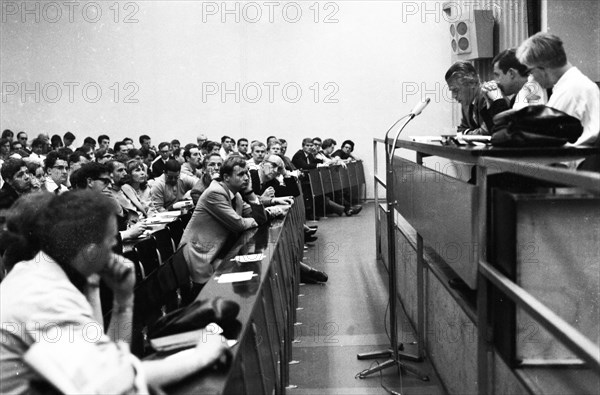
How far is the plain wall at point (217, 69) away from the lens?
16156 millimetres

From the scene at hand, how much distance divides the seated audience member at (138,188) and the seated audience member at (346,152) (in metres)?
6.77

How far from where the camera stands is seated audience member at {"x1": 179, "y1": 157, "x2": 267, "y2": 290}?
6094 millimetres

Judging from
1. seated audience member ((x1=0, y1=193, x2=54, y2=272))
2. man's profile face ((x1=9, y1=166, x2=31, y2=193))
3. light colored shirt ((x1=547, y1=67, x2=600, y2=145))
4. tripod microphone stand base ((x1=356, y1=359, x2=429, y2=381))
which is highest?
light colored shirt ((x1=547, y1=67, x2=600, y2=145))

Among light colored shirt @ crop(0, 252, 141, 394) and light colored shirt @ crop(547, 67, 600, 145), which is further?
light colored shirt @ crop(547, 67, 600, 145)

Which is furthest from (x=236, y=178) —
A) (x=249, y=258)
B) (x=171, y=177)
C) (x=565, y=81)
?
(x=565, y=81)

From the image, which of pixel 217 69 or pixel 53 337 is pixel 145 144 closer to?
pixel 217 69

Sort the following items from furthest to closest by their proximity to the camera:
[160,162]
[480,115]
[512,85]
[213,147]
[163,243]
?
[160,162]
[213,147]
[163,243]
[480,115]
[512,85]

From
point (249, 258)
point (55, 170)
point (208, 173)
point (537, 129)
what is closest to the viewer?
point (537, 129)

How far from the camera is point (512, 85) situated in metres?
4.76

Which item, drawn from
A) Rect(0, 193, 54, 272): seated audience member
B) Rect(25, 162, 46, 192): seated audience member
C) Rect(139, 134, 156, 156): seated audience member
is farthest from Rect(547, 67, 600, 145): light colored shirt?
Rect(139, 134, 156, 156): seated audience member

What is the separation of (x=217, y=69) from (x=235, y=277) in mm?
12824

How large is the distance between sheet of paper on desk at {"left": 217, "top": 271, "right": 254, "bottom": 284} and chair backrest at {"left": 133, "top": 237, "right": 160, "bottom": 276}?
0.96 m

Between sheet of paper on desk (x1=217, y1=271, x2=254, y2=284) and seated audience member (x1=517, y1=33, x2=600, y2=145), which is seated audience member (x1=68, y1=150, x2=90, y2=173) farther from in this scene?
seated audience member (x1=517, y1=33, x2=600, y2=145)

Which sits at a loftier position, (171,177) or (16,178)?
Result: (16,178)
